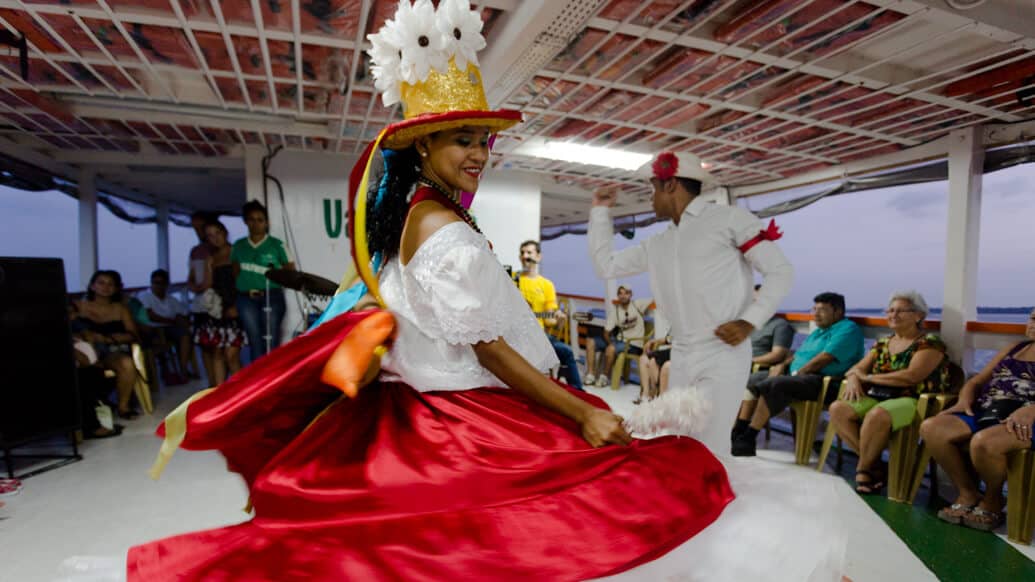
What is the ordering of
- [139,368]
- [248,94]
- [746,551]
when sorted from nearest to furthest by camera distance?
[746,551] < [248,94] < [139,368]

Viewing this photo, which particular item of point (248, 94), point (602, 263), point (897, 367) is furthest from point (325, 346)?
point (248, 94)

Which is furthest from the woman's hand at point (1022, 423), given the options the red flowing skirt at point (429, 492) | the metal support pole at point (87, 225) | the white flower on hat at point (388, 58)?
the metal support pole at point (87, 225)

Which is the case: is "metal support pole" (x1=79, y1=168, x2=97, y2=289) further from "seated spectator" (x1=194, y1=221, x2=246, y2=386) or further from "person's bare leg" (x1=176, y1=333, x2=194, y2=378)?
"seated spectator" (x1=194, y1=221, x2=246, y2=386)

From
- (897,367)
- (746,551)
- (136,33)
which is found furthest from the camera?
(897,367)

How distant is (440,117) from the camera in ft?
3.59

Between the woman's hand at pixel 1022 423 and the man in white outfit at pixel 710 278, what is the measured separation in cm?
153

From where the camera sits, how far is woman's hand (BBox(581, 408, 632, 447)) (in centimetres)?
102

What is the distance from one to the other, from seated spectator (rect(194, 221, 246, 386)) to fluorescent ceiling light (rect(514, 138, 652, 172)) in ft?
11.0

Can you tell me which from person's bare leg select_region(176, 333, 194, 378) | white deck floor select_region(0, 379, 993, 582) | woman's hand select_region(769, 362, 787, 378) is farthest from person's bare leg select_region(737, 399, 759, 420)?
person's bare leg select_region(176, 333, 194, 378)

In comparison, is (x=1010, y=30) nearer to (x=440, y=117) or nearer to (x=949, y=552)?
(x=949, y=552)

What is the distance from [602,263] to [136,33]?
3.31 meters

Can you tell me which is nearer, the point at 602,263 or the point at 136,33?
the point at 602,263

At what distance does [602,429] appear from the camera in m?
1.02

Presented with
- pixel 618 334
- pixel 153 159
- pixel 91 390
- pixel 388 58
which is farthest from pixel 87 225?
pixel 388 58
